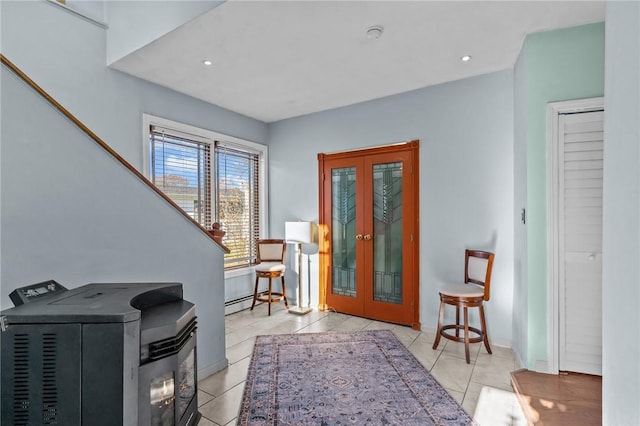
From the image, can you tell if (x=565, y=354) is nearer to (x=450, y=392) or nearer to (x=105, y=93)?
(x=450, y=392)

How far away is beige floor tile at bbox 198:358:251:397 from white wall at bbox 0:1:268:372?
0.09m

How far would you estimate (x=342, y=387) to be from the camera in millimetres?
2410

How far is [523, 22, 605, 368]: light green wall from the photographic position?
244 cm

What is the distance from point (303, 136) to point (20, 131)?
337cm

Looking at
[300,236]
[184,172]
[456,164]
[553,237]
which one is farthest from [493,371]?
[184,172]

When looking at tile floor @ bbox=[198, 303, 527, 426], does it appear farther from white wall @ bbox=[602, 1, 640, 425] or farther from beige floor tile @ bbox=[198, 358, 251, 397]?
white wall @ bbox=[602, 1, 640, 425]

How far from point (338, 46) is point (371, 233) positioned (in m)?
2.19

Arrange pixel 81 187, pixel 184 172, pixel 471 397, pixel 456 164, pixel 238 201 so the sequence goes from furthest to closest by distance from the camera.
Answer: pixel 238 201 < pixel 184 172 < pixel 456 164 < pixel 471 397 < pixel 81 187

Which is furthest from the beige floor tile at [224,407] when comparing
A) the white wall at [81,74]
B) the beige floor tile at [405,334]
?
the white wall at [81,74]

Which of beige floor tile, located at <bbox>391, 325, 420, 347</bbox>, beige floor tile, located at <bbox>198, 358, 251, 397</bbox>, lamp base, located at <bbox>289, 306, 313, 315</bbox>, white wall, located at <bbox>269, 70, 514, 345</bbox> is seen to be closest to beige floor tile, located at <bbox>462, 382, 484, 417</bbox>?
beige floor tile, located at <bbox>391, 325, 420, 347</bbox>

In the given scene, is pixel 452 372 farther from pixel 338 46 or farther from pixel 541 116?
pixel 338 46

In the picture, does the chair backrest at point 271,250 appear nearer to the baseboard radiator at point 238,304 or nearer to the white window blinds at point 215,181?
the white window blinds at point 215,181

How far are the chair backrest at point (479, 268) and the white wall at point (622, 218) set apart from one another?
75.8 inches

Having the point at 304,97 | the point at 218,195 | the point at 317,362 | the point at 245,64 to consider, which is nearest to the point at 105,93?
the point at 245,64
